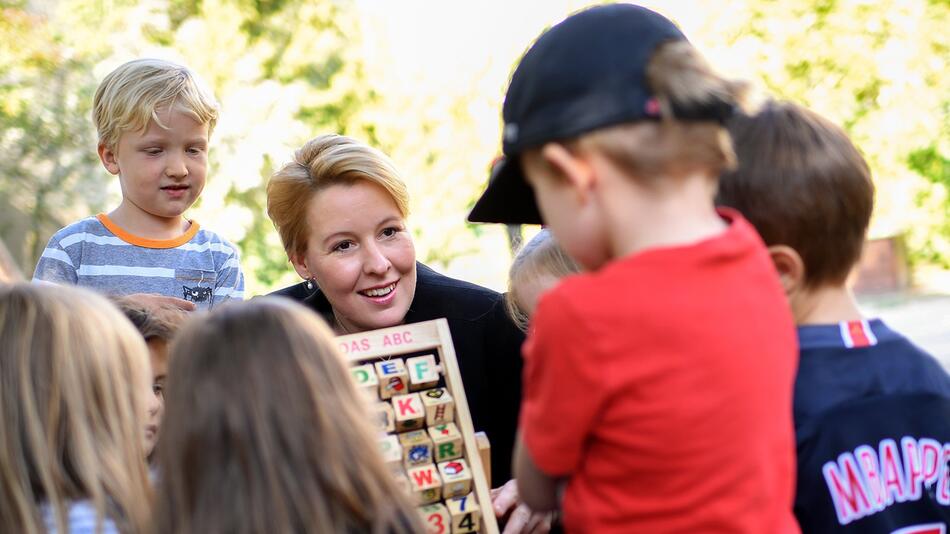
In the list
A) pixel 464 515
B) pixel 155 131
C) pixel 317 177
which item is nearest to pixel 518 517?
pixel 464 515

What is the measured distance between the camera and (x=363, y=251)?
297 cm

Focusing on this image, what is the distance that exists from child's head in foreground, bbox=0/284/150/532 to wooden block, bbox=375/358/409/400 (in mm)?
629

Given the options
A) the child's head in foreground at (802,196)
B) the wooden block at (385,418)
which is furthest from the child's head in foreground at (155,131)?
the child's head in foreground at (802,196)

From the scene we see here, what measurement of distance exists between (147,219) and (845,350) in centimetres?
245

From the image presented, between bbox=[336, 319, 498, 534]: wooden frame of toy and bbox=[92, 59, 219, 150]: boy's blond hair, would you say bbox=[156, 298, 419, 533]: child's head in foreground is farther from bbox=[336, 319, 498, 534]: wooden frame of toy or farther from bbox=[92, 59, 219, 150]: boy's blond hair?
bbox=[92, 59, 219, 150]: boy's blond hair

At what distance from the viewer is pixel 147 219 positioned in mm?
3410

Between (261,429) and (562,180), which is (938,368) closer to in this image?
(562,180)

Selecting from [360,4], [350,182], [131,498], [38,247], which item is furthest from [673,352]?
[38,247]

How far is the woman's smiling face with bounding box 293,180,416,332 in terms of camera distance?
2953mm

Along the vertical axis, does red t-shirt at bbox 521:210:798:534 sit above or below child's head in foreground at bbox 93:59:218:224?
below

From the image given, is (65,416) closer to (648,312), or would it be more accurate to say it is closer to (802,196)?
(648,312)

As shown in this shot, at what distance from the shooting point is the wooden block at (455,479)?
7.44ft

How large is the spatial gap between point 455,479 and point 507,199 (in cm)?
73

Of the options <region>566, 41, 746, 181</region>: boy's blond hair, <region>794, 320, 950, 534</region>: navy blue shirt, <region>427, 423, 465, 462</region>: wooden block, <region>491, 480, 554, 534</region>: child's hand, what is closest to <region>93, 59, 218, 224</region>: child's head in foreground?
<region>427, 423, 465, 462</region>: wooden block
